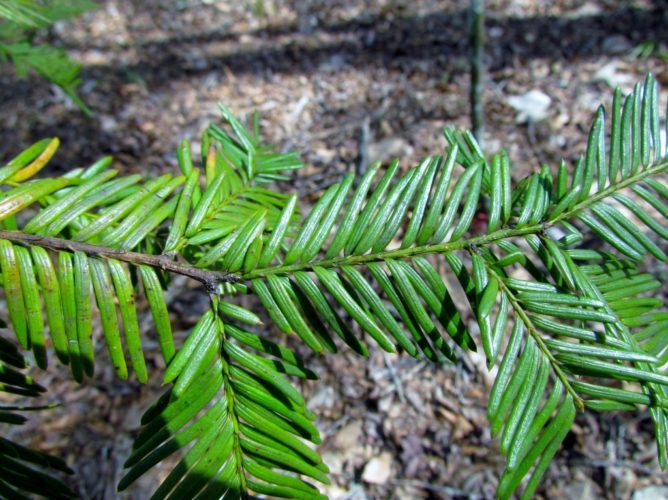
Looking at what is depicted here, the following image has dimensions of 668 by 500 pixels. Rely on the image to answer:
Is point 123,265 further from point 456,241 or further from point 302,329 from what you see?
point 456,241

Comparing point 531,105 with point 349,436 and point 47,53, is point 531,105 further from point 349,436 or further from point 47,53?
point 47,53

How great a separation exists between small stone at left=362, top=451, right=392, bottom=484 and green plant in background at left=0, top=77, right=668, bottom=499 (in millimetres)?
1169

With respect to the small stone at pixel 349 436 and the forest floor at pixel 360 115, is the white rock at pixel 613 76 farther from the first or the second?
the small stone at pixel 349 436

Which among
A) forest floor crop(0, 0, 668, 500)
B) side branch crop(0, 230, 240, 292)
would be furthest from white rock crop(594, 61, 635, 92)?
side branch crop(0, 230, 240, 292)

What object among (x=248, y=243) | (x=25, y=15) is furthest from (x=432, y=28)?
(x=248, y=243)

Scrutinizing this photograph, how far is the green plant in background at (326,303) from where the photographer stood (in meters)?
0.54

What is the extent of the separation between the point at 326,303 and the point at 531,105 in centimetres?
240

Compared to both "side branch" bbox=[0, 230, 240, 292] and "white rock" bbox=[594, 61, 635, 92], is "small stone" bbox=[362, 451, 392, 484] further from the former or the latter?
"white rock" bbox=[594, 61, 635, 92]

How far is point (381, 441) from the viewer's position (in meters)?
1.74

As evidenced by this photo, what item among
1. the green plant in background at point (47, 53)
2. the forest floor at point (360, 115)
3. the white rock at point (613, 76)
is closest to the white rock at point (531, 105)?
the forest floor at point (360, 115)

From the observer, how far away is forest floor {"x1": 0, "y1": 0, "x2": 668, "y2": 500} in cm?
167

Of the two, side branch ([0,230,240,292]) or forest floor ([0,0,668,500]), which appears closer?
side branch ([0,230,240,292])

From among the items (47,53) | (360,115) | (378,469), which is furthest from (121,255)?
(360,115)

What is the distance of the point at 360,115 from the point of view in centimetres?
274
